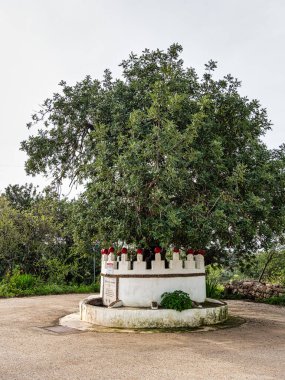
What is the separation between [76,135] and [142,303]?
250 inches

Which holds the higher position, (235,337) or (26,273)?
(26,273)

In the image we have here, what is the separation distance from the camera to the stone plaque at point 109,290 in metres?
12.3

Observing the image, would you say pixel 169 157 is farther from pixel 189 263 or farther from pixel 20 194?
pixel 20 194

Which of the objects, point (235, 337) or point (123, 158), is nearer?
point (235, 337)

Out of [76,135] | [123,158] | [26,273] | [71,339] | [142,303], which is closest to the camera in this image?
[71,339]

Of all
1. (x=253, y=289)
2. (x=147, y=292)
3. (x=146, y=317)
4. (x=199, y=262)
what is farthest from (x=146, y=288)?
(x=253, y=289)

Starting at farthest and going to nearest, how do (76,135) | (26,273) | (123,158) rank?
1. (26,273)
2. (76,135)
3. (123,158)

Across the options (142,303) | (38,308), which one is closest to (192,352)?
(142,303)

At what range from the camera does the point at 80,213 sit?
1203 cm

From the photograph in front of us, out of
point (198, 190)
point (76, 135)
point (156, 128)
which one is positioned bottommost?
point (198, 190)

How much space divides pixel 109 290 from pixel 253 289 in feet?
30.7

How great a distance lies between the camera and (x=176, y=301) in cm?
1132

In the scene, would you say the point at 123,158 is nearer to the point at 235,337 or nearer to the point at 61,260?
the point at 235,337

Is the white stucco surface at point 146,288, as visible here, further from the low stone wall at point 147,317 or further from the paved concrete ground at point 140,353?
the paved concrete ground at point 140,353
